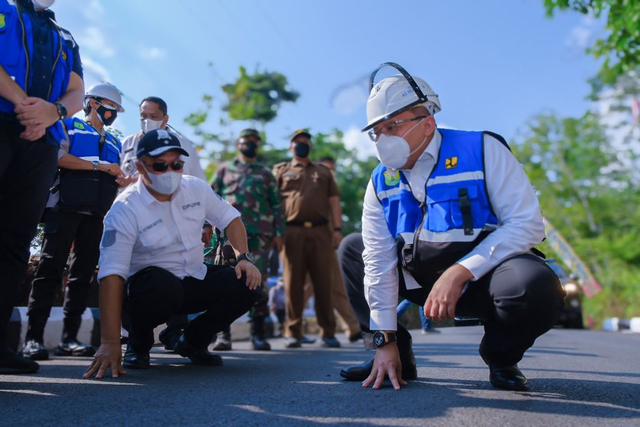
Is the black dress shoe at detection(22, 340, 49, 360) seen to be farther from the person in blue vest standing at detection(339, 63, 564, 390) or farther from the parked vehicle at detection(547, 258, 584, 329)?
the parked vehicle at detection(547, 258, 584, 329)

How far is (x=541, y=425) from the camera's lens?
2096 mm

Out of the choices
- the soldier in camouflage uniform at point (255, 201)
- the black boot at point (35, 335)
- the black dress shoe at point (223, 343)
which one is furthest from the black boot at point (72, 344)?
the soldier in camouflage uniform at point (255, 201)

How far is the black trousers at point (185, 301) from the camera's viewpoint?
138 inches

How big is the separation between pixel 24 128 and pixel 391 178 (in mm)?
1778

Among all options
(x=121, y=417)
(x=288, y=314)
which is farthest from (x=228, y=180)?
(x=121, y=417)

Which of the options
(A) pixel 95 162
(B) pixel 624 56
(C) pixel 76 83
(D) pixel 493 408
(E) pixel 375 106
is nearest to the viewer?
(D) pixel 493 408

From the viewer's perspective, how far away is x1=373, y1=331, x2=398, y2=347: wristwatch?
2.87 metres

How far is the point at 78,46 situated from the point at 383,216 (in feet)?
6.46

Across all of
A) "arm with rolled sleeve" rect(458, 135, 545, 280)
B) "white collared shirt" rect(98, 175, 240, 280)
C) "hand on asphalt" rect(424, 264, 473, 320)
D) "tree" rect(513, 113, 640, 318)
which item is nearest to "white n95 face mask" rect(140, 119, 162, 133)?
"white collared shirt" rect(98, 175, 240, 280)

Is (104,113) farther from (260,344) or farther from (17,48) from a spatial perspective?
(260,344)

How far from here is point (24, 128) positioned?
120 inches

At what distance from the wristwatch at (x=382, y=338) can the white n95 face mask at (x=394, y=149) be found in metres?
0.78

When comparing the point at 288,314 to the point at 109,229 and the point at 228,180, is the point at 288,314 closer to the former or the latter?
the point at 228,180

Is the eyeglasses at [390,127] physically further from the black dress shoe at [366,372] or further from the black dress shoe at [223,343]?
the black dress shoe at [223,343]
